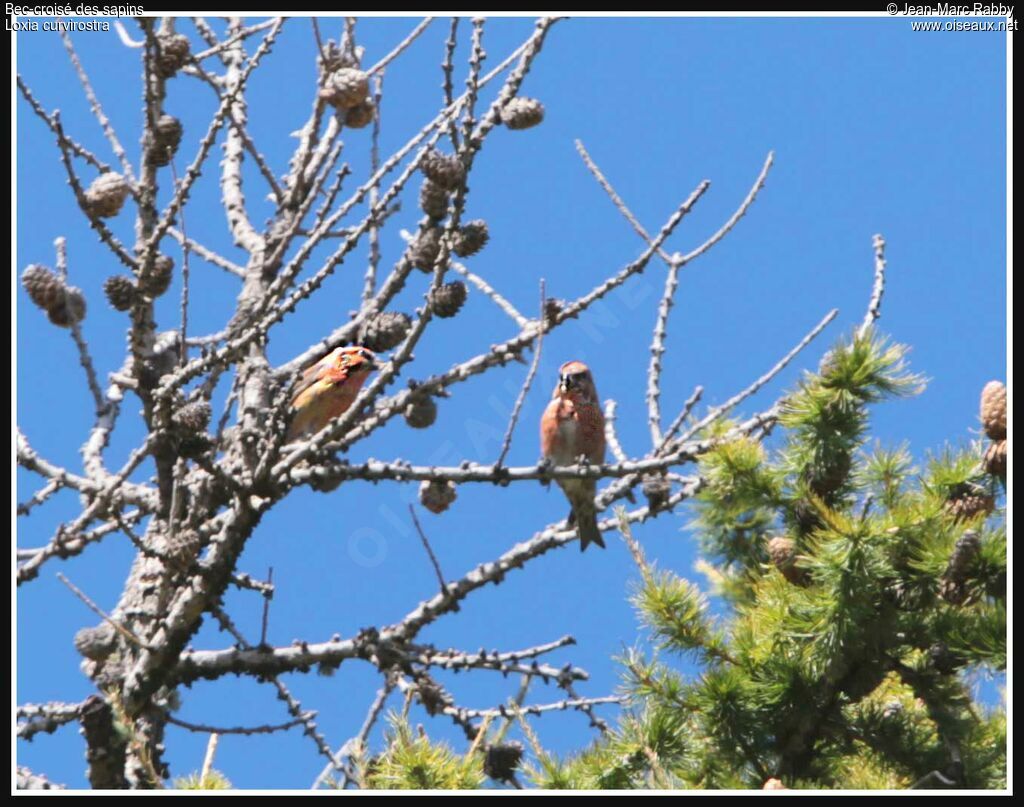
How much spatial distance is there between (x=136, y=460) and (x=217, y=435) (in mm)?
278

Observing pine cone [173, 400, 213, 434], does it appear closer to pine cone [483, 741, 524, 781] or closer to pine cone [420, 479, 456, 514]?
pine cone [420, 479, 456, 514]

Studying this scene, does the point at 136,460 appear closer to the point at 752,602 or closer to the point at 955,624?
the point at 752,602

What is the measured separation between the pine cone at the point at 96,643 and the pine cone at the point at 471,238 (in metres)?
1.94

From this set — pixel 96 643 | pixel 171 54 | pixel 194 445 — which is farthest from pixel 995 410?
pixel 96 643

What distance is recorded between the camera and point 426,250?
486 cm

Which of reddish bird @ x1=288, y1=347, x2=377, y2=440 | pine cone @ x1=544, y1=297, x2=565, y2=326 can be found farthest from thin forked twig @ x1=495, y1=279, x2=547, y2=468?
reddish bird @ x1=288, y1=347, x2=377, y2=440

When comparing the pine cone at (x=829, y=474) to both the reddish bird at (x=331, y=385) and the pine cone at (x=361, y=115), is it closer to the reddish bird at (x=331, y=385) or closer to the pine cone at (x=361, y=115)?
the pine cone at (x=361, y=115)

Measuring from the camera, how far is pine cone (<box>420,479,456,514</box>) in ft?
18.8

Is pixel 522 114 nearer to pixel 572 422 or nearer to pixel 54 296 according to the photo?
pixel 54 296

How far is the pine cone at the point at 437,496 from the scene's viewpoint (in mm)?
5727

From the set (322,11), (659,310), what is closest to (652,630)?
(659,310)

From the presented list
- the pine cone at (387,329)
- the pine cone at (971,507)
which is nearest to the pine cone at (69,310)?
the pine cone at (387,329)
